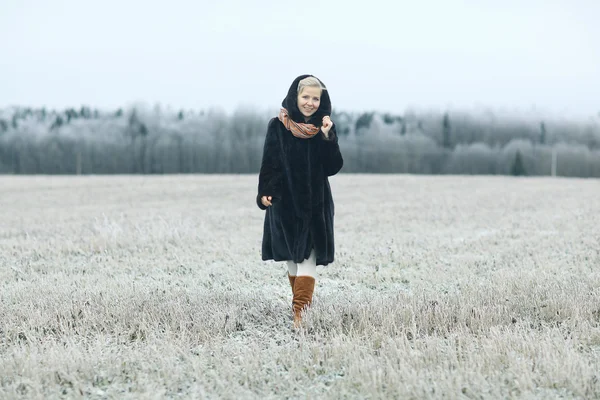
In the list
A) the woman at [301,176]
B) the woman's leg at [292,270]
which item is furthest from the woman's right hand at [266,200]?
the woman's leg at [292,270]

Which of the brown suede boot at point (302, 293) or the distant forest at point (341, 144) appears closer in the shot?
the brown suede boot at point (302, 293)

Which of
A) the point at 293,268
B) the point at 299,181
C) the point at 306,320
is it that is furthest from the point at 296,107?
the point at 306,320

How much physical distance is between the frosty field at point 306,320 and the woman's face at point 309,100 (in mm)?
1838

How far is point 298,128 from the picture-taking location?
5410 millimetres

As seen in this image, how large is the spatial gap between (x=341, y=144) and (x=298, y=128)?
236ft

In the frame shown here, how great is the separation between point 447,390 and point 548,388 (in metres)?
0.69

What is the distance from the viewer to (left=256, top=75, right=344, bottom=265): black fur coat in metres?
5.52

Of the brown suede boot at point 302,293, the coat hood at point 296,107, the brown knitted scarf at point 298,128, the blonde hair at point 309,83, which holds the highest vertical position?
the blonde hair at point 309,83

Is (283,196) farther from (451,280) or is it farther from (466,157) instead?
(466,157)

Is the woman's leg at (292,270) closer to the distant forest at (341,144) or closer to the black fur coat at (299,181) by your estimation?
the black fur coat at (299,181)

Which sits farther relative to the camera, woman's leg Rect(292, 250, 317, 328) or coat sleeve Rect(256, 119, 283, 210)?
woman's leg Rect(292, 250, 317, 328)

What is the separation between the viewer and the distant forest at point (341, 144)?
→ 71312mm

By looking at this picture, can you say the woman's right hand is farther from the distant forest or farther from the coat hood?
the distant forest

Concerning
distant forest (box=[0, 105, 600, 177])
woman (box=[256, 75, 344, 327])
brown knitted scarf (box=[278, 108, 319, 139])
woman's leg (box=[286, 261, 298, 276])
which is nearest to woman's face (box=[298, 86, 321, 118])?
woman (box=[256, 75, 344, 327])
